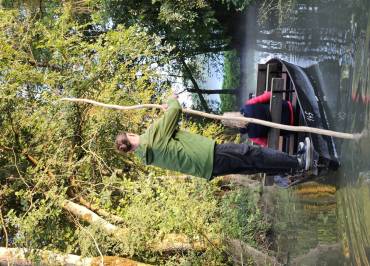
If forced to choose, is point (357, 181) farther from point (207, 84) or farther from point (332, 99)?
point (207, 84)

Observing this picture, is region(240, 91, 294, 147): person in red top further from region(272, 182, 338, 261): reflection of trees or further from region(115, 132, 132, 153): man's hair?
region(115, 132, 132, 153): man's hair

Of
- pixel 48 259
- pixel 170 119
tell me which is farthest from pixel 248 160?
pixel 48 259

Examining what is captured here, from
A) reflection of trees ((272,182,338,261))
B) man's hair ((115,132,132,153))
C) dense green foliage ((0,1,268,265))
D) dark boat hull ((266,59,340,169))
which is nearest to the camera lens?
man's hair ((115,132,132,153))

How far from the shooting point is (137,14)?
28.5 ft

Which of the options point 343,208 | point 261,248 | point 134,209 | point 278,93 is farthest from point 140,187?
point 343,208

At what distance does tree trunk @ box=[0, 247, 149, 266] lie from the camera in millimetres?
6098

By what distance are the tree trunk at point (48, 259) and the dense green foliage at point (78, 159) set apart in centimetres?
13

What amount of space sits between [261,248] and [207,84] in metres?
5.60

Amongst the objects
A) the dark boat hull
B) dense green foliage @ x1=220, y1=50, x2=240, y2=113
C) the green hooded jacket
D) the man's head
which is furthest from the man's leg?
dense green foliage @ x1=220, y1=50, x2=240, y2=113

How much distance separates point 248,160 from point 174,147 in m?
0.78

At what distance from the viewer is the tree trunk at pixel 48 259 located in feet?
20.0

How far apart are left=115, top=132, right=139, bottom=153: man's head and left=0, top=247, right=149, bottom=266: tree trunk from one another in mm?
2499

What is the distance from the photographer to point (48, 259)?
20.3 feet

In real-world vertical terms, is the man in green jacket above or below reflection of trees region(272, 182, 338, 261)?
above
